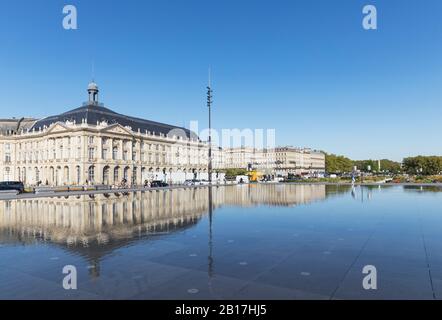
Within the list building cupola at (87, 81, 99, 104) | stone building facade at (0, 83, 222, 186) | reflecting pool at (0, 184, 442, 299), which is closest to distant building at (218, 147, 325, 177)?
stone building facade at (0, 83, 222, 186)

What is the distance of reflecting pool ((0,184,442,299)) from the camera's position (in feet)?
23.3

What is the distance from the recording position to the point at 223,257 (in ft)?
32.7

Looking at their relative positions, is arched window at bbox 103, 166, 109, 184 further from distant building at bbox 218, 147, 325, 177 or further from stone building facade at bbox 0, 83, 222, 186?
distant building at bbox 218, 147, 325, 177

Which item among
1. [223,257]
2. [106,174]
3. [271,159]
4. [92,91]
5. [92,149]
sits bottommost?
[223,257]

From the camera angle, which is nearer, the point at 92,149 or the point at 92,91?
the point at 92,149

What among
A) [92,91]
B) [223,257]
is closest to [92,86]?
[92,91]

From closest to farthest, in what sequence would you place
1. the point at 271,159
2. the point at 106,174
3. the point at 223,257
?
1. the point at 223,257
2. the point at 106,174
3. the point at 271,159

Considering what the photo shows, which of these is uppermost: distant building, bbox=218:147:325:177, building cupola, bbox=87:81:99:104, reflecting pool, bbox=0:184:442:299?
building cupola, bbox=87:81:99:104

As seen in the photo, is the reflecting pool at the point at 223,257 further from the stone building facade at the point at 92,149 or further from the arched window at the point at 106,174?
the arched window at the point at 106,174

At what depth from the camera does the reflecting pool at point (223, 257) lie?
711 centimetres

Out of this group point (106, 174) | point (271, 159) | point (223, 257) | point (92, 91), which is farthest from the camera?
point (271, 159)

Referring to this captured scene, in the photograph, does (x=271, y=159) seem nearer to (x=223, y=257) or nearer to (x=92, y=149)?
(x=92, y=149)

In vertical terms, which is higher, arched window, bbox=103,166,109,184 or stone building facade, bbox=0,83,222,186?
stone building facade, bbox=0,83,222,186
